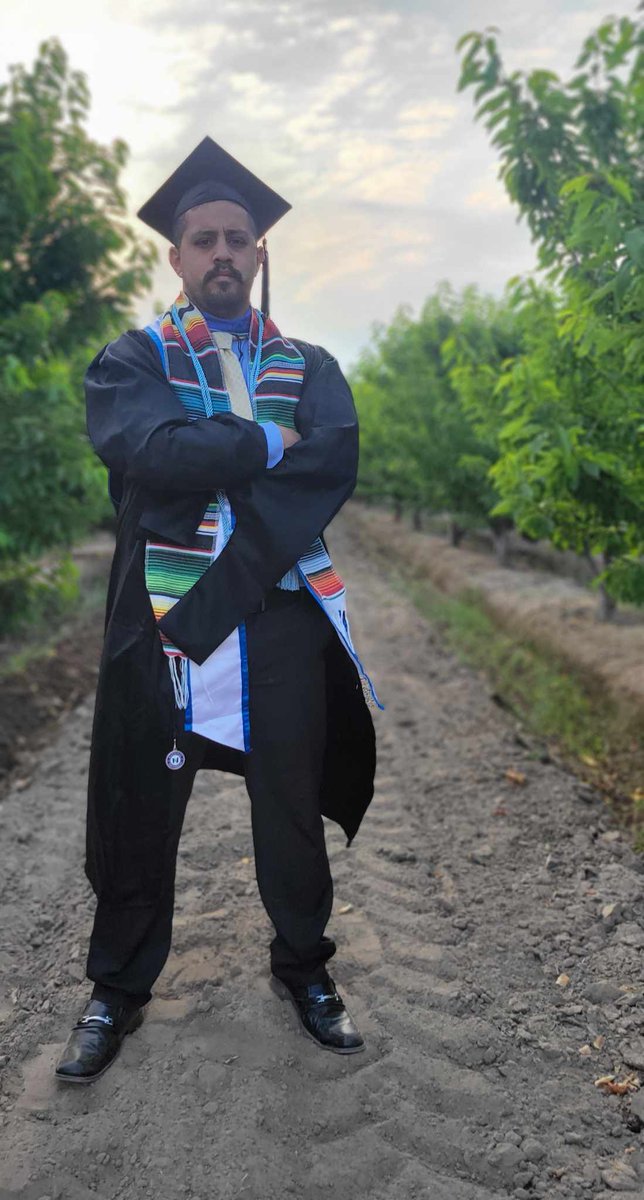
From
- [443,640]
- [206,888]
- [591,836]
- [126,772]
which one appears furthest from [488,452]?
[126,772]

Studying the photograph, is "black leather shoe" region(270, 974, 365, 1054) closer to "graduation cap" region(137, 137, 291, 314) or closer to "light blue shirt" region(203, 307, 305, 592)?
"light blue shirt" region(203, 307, 305, 592)

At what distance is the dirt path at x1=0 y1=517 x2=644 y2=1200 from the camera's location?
6.19 ft

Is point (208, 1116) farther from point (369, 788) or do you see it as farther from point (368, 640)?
point (368, 640)

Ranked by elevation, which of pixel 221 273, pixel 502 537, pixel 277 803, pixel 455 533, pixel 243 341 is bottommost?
pixel 277 803

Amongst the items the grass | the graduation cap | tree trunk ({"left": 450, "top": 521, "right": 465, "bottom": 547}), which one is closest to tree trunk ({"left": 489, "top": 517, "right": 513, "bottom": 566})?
tree trunk ({"left": 450, "top": 521, "right": 465, "bottom": 547})

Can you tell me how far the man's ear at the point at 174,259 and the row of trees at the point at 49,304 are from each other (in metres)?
2.18

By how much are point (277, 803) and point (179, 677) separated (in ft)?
1.42

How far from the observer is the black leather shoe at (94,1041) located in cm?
211

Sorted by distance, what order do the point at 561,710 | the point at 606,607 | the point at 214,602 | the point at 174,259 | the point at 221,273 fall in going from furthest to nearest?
the point at 606,607
the point at 561,710
the point at 174,259
the point at 221,273
the point at 214,602

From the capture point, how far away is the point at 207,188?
88.0 inches

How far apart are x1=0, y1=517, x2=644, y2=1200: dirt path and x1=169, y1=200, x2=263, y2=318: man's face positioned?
6.27ft

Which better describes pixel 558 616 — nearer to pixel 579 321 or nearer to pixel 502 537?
pixel 502 537

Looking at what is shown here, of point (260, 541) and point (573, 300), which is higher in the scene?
point (573, 300)

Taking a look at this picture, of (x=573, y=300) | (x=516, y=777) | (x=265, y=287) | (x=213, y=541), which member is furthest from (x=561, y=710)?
(x=213, y=541)
